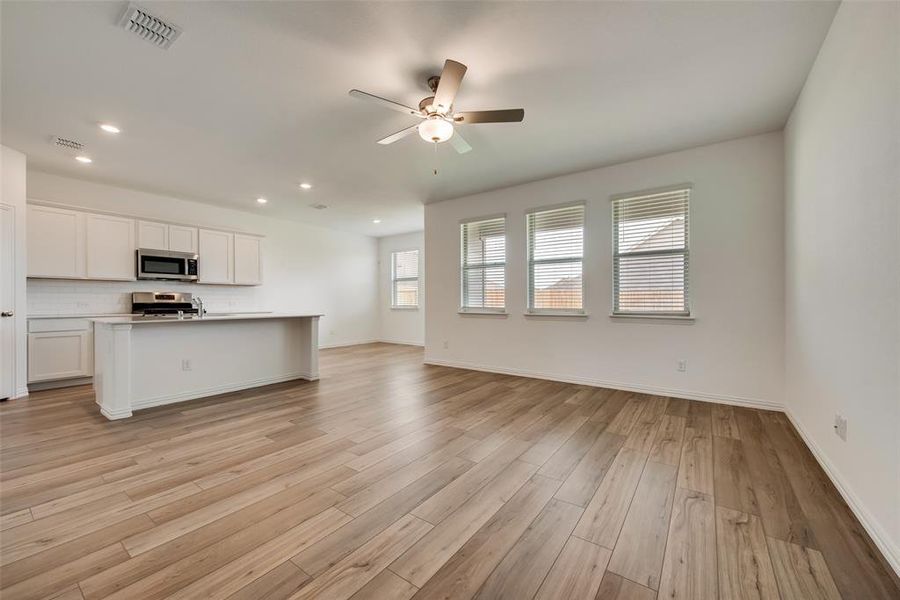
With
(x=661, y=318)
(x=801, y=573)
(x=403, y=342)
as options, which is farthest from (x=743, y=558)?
(x=403, y=342)

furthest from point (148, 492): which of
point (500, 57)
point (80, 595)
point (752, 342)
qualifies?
point (752, 342)

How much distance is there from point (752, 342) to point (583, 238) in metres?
2.08

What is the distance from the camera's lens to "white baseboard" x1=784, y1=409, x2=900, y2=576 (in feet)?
4.96

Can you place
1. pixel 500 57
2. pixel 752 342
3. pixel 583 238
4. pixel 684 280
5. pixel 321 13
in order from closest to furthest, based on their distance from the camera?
pixel 321 13 < pixel 500 57 < pixel 752 342 < pixel 684 280 < pixel 583 238

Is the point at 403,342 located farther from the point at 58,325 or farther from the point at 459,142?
the point at 459,142

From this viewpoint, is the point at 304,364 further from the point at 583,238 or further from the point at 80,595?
the point at 583,238

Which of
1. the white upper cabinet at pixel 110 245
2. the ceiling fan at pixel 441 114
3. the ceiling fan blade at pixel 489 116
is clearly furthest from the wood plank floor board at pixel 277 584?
the white upper cabinet at pixel 110 245

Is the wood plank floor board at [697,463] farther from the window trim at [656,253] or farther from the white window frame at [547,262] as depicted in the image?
the white window frame at [547,262]

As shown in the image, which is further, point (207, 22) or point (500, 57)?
point (500, 57)

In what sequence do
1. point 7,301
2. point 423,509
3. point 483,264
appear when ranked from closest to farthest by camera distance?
point 423,509 → point 7,301 → point 483,264

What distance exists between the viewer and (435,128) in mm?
2641

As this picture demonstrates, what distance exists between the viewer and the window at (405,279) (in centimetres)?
885

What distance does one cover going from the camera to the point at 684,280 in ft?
13.3

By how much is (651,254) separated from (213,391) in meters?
Result: 5.29
